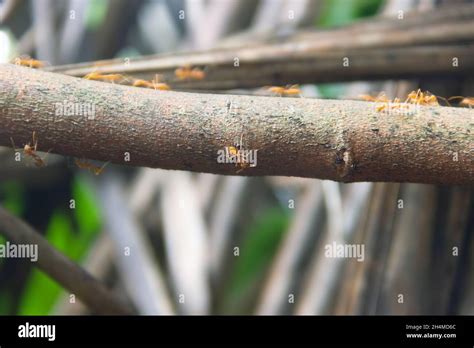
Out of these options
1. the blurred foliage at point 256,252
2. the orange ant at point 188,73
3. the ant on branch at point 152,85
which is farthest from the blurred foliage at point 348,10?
the ant on branch at point 152,85

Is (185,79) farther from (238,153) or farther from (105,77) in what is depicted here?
(238,153)

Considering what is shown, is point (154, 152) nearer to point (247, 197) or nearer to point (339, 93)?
point (247, 197)

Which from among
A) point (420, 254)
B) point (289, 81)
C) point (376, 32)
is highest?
point (376, 32)

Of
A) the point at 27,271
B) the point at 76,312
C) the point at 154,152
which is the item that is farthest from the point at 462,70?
the point at 27,271

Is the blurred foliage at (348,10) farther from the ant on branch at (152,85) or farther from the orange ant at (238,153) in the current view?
the orange ant at (238,153)

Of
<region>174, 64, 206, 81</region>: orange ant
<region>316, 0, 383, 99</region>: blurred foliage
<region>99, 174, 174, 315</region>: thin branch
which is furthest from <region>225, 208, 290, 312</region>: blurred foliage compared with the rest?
<region>174, 64, 206, 81</region>: orange ant
